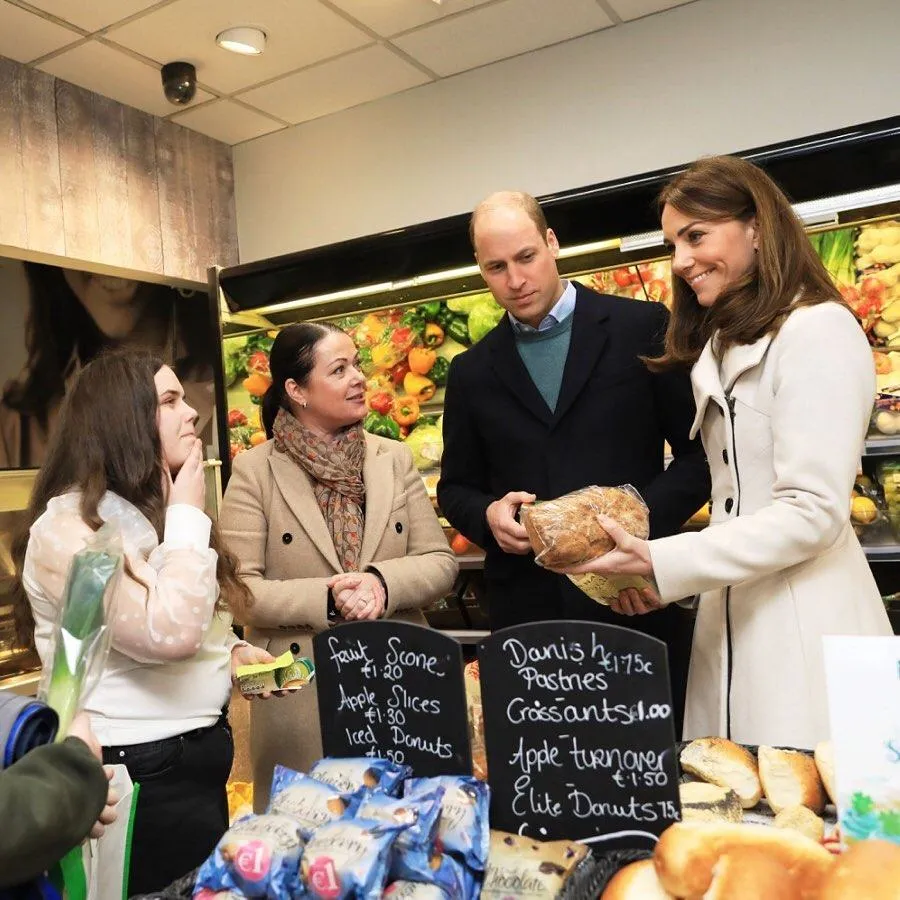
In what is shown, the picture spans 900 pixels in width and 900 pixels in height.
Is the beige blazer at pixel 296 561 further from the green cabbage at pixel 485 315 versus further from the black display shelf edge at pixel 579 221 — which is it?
the green cabbage at pixel 485 315

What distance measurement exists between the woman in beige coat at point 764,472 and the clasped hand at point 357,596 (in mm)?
698

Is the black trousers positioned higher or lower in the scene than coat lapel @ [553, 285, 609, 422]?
lower

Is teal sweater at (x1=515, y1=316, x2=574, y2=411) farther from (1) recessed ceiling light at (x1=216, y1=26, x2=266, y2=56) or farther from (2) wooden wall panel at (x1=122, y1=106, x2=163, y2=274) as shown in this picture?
(2) wooden wall panel at (x1=122, y1=106, x2=163, y2=274)

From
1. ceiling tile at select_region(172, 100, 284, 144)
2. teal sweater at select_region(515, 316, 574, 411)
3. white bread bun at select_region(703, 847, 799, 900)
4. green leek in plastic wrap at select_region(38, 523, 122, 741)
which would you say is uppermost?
ceiling tile at select_region(172, 100, 284, 144)

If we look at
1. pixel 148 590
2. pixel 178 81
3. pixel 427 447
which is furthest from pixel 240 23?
pixel 148 590

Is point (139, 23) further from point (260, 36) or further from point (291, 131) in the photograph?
point (291, 131)

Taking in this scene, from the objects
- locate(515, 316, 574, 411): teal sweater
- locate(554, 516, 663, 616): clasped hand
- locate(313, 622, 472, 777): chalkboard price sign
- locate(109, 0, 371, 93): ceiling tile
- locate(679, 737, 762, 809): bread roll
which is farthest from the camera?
locate(109, 0, 371, 93): ceiling tile

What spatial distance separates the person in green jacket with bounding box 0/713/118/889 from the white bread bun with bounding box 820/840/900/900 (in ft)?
2.58

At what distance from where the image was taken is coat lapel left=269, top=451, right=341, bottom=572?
Result: 2471 mm

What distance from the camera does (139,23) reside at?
159 inches

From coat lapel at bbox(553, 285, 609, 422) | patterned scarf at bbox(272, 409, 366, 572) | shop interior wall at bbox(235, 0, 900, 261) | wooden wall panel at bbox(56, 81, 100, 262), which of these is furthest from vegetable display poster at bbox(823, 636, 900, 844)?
wooden wall panel at bbox(56, 81, 100, 262)

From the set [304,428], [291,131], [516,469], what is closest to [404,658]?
[516,469]

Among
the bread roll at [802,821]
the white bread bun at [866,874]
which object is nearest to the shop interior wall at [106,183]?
the bread roll at [802,821]

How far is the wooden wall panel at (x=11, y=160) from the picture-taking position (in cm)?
429
